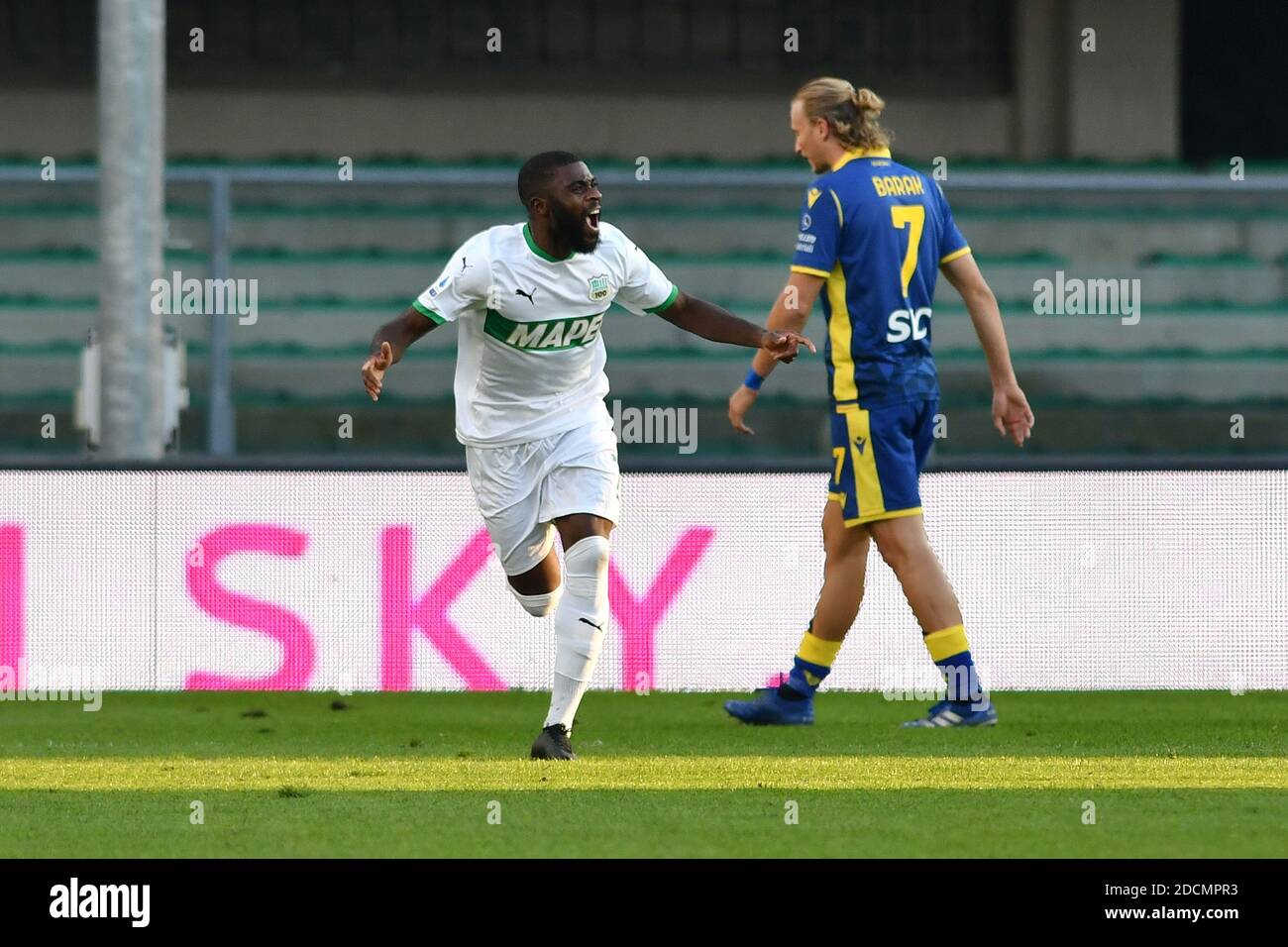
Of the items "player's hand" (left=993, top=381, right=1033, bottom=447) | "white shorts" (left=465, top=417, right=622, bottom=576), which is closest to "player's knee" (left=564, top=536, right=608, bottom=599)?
"white shorts" (left=465, top=417, right=622, bottom=576)

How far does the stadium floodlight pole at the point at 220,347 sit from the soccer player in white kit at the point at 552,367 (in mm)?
2608

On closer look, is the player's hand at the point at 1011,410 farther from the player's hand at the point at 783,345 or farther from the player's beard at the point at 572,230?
the player's beard at the point at 572,230

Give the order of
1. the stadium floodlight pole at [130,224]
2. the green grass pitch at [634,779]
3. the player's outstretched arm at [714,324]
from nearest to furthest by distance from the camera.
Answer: the green grass pitch at [634,779]
the player's outstretched arm at [714,324]
the stadium floodlight pole at [130,224]

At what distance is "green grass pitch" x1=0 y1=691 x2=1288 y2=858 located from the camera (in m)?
4.91

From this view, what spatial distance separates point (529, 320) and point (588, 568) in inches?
28.0

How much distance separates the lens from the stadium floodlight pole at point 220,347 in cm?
927

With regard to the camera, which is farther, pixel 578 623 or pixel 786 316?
pixel 786 316

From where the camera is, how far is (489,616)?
8.30m

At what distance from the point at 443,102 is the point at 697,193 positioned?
385 cm

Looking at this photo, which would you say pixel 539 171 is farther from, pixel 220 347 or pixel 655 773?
pixel 220 347

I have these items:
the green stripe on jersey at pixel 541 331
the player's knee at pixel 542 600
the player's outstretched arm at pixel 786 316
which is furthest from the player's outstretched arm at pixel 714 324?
the player's knee at pixel 542 600

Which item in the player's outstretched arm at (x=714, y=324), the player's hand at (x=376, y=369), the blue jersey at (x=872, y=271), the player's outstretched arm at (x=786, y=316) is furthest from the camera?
the blue jersey at (x=872, y=271)

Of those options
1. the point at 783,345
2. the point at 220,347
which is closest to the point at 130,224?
the point at 220,347

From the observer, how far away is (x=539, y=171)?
6418mm
